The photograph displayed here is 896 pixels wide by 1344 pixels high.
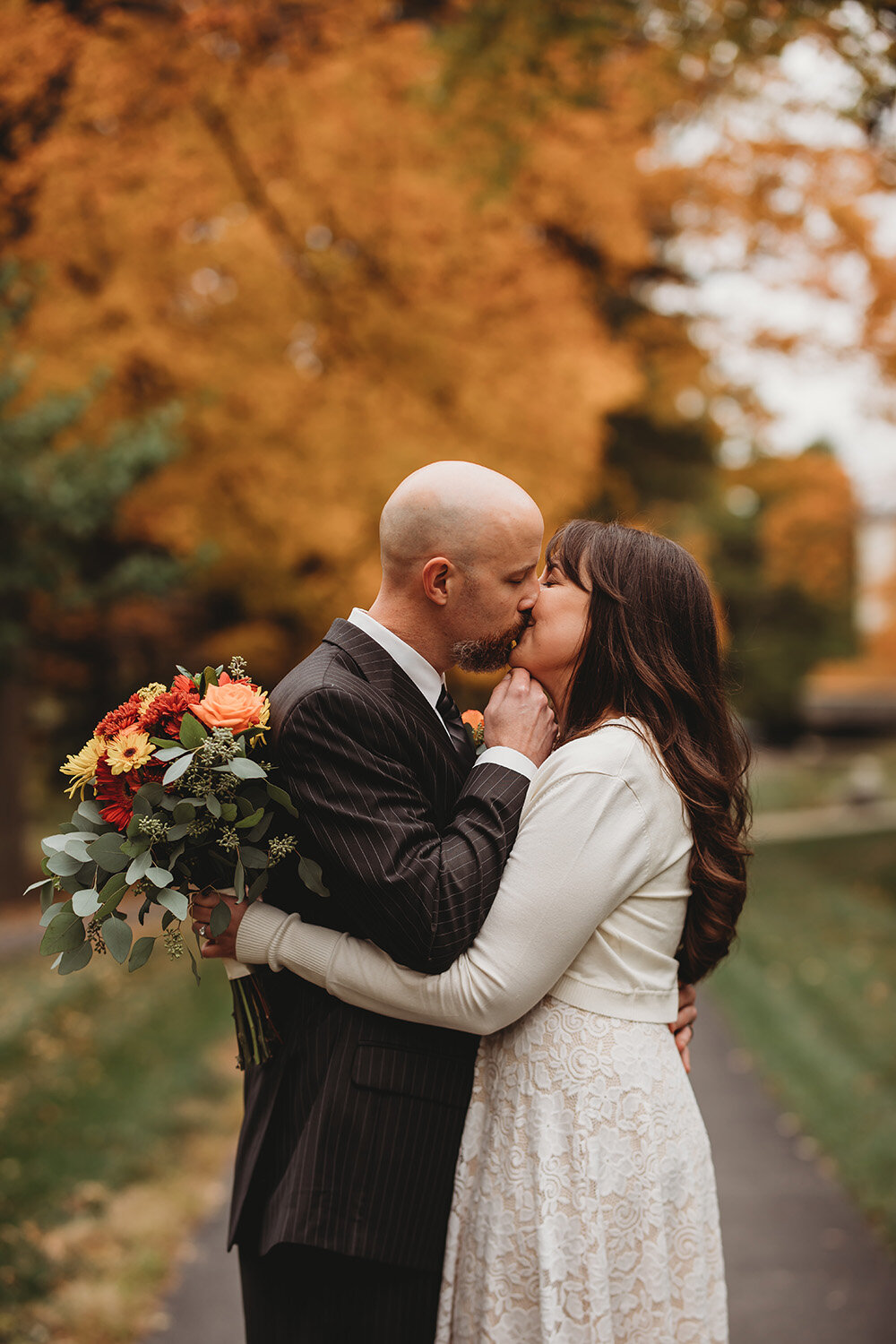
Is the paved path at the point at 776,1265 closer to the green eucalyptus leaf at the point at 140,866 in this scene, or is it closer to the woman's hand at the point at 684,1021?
the woman's hand at the point at 684,1021

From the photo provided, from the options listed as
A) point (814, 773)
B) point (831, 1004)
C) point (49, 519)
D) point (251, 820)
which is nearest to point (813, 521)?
point (831, 1004)

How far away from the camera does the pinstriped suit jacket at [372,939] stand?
7.23ft

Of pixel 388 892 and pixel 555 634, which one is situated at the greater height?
pixel 555 634

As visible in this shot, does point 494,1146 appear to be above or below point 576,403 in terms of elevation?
below

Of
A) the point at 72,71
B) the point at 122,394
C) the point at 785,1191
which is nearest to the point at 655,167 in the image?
the point at 122,394

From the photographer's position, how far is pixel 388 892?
2158 mm

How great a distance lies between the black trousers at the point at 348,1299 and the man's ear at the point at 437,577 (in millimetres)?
1408

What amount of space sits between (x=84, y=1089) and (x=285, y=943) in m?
3.93

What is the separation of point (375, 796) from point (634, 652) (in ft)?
2.18

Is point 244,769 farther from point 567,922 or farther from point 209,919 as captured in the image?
point 567,922

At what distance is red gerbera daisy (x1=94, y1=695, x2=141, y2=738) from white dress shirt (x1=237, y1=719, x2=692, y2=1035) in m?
0.49

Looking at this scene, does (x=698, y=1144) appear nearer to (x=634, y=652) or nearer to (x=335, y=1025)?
(x=335, y=1025)

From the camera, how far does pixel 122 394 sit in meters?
8.55

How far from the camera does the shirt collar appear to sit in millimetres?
2533
